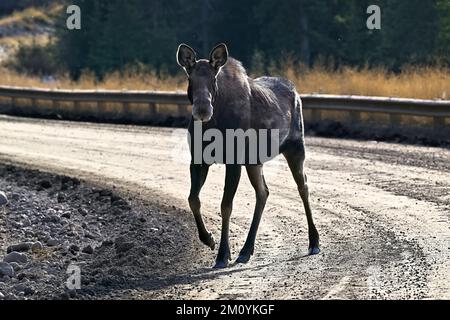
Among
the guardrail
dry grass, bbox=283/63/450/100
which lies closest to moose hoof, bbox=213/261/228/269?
the guardrail

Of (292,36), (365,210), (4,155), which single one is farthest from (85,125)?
(292,36)

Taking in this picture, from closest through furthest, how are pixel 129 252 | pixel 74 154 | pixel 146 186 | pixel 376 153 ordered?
pixel 129 252 < pixel 146 186 < pixel 376 153 < pixel 74 154

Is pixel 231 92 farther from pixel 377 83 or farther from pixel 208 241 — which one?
pixel 377 83

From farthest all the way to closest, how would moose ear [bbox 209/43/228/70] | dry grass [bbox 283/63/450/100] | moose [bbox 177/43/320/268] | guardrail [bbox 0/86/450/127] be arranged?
dry grass [bbox 283/63/450/100]
guardrail [bbox 0/86/450/127]
moose ear [bbox 209/43/228/70]
moose [bbox 177/43/320/268]

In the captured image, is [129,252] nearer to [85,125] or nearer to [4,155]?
[4,155]

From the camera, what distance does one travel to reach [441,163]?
1571 centimetres

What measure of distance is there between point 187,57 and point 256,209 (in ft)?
5.11

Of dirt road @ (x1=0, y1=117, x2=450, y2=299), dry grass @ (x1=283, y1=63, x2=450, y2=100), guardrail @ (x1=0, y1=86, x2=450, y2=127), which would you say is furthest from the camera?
dry grass @ (x1=283, y1=63, x2=450, y2=100)

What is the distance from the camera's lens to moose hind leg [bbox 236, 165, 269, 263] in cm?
971

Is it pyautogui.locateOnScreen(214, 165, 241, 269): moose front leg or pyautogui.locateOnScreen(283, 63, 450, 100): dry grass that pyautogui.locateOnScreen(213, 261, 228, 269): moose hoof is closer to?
pyautogui.locateOnScreen(214, 165, 241, 269): moose front leg

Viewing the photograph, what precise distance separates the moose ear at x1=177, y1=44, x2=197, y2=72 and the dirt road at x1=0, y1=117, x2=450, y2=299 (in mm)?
1662

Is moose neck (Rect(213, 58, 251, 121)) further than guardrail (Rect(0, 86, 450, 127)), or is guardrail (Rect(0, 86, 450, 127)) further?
guardrail (Rect(0, 86, 450, 127))

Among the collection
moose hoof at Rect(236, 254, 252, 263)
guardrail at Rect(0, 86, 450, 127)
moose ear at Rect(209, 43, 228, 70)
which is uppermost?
moose ear at Rect(209, 43, 228, 70)
